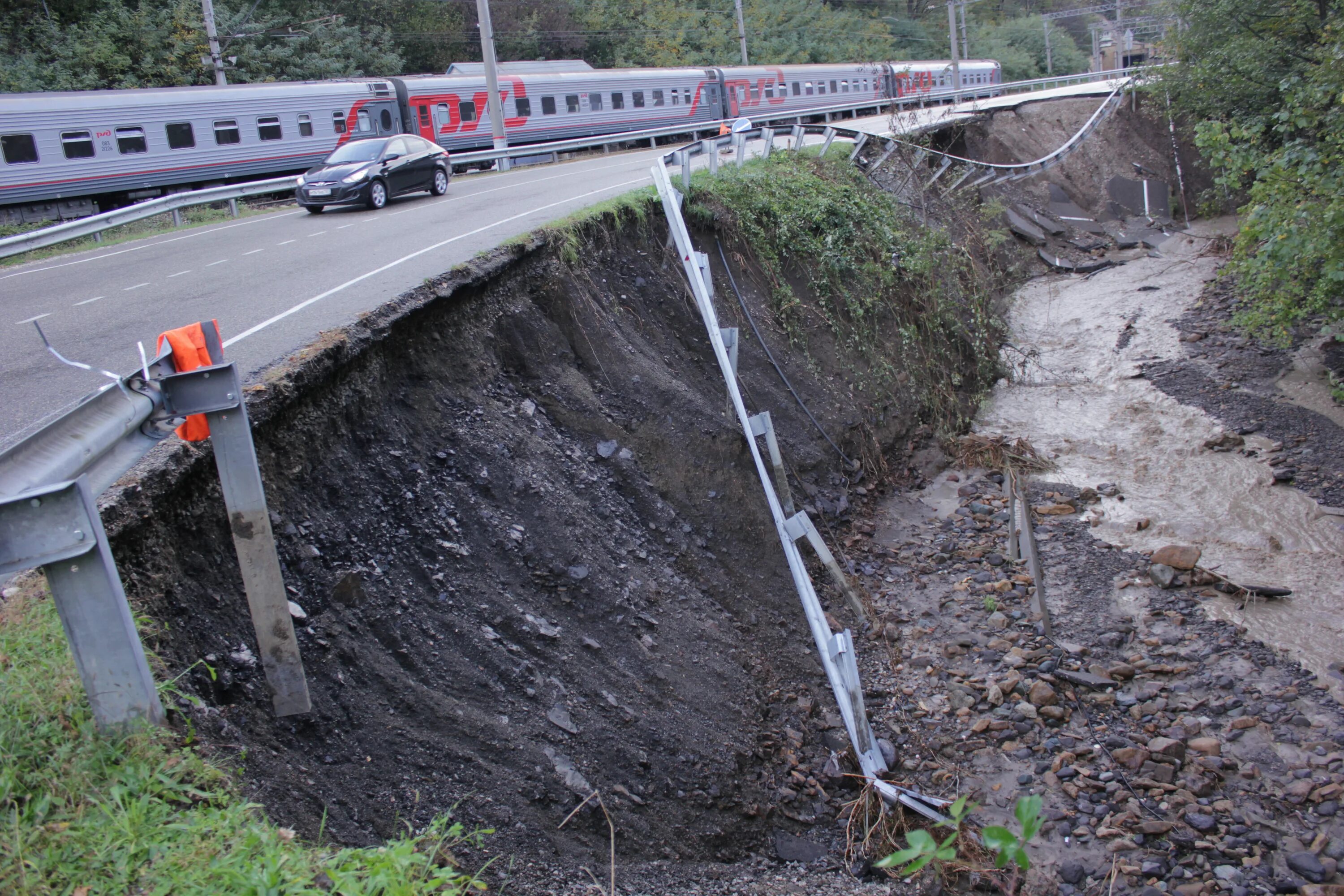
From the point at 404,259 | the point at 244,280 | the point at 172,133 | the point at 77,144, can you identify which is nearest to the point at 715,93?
the point at 172,133

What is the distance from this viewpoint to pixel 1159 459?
39.8ft

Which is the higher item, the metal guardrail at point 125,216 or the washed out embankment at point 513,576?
the metal guardrail at point 125,216

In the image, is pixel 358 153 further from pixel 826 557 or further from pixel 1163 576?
pixel 1163 576

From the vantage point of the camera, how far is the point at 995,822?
6105 millimetres

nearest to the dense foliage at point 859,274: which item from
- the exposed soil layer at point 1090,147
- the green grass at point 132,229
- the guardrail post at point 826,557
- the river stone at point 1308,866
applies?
the guardrail post at point 826,557

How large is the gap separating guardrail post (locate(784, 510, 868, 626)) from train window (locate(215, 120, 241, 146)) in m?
19.7

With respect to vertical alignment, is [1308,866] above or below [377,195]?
below

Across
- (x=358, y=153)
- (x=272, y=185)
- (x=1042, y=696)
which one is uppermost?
(x=358, y=153)

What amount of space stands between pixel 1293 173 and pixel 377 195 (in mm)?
14200

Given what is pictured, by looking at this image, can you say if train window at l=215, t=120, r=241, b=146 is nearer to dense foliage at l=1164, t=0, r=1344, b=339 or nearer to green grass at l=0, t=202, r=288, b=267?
green grass at l=0, t=202, r=288, b=267

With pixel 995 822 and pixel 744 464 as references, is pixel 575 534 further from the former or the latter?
pixel 995 822

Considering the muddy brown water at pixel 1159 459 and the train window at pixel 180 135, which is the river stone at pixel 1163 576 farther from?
the train window at pixel 180 135

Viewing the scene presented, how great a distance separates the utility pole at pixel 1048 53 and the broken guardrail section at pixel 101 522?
70.3 m

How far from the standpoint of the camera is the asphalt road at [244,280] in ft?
22.5
